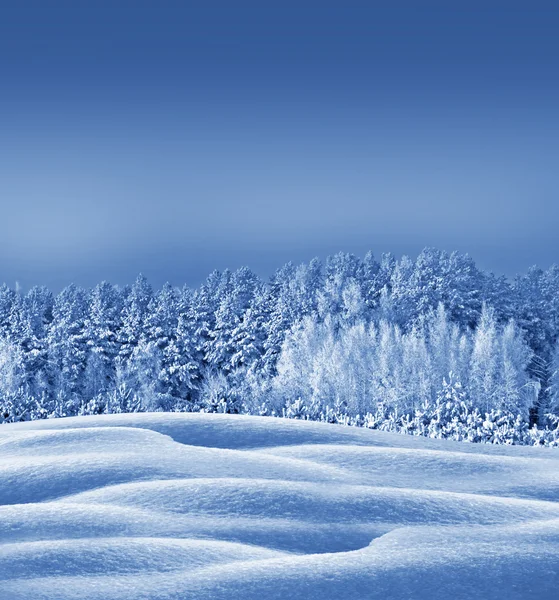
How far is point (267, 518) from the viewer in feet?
19.6

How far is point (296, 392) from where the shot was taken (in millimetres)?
47344

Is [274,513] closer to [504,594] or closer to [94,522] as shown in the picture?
[94,522]

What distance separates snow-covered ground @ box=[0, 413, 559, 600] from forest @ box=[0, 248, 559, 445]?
120ft

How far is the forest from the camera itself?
154 feet

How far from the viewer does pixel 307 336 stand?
50.8 m

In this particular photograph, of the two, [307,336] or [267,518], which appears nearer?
[267,518]

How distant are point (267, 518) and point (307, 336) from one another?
147 ft

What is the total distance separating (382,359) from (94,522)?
1634 inches

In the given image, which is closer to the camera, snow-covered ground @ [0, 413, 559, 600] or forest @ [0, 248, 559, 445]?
snow-covered ground @ [0, 413, 559, 600]

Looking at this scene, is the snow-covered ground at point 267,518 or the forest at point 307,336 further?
the forest at point 307,336

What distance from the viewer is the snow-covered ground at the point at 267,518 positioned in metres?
4.71

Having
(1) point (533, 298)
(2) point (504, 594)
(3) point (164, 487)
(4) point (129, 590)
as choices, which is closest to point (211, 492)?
(3) point (164, 487)

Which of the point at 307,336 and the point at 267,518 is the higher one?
the point at 307,336

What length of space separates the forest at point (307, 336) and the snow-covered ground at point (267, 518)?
36490mm
